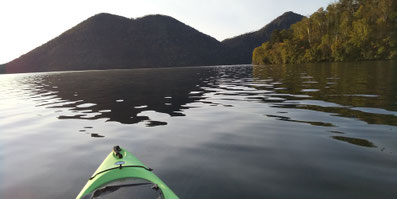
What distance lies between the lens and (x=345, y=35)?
97375mm

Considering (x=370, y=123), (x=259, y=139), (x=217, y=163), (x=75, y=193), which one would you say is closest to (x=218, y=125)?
(x=259, y=139)

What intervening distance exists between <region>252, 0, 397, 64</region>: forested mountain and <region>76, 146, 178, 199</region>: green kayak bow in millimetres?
104071

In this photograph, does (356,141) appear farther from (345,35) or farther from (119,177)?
(345,35)

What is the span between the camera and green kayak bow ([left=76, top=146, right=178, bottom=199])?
17.5 ft

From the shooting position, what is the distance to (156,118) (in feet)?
47.0

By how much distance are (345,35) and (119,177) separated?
368 feet

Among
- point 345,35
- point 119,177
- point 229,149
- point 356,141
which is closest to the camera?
point 119,177

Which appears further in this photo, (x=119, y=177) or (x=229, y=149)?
(x=229, y=149)

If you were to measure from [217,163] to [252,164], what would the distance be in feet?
3.35

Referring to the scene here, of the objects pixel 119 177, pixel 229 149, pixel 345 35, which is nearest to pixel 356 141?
pixel 229 149

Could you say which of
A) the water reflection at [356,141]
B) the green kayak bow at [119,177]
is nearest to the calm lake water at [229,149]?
the water reflection at [356,141]

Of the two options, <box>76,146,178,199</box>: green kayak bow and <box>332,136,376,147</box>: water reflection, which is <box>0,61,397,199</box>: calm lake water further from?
<box>76,146,178,199</box>: green kayak bow

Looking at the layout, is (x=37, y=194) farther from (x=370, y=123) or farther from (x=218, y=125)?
(x=370, y=123)

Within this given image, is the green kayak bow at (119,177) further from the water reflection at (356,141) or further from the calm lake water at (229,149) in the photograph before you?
the water reflection at (356,141)
